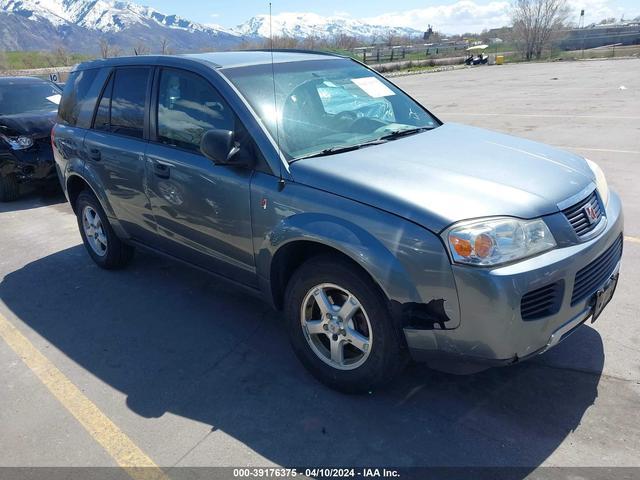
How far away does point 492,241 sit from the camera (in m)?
2.46

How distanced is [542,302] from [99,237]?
4.07 meters

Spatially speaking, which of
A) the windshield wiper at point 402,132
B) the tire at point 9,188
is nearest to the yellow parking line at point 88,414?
the windshield wiper at point 402,132

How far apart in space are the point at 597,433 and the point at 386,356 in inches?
43.3

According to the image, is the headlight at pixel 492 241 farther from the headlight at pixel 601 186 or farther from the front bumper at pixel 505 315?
the headlight at pixel 601 186

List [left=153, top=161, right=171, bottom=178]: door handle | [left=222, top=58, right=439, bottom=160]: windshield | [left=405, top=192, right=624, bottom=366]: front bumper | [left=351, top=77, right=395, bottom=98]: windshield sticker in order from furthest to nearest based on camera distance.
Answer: [left=351, top=77, right=395, bottom=98]: windshield sticker < [left=153, top=161, right=171, bottom=178]: door handle < [left=222, top=58, right=439, bottom=160]: windshield < [left=405, top=192, right=624, bottom=366]: front bumper

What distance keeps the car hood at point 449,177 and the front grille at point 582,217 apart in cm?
7

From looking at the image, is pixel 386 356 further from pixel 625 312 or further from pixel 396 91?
pixel 396 91

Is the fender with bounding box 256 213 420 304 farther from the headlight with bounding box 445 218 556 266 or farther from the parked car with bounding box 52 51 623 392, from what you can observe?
the headlight with bounding box 445 218 556 266

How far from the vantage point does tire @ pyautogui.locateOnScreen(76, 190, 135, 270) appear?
492 cm

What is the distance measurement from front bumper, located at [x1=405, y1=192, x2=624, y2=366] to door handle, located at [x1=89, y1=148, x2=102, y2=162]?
317cm

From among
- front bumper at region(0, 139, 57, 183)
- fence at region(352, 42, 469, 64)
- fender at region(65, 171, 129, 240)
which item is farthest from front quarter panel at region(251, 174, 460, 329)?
fence at region(352, 42, 469, 64)

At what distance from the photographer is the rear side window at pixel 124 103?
414 centimetres

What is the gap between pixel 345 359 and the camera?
313 cm

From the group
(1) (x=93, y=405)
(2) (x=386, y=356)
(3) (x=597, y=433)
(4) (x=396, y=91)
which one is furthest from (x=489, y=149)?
(1) (x=93, y=405)
